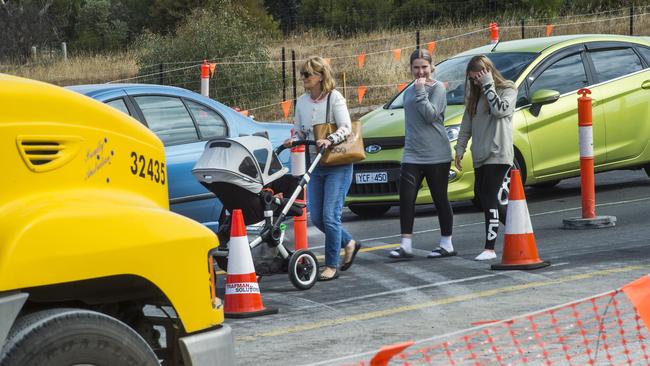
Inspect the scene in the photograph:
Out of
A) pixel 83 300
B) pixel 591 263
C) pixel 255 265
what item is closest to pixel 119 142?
pixel 83 300

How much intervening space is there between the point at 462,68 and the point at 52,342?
10.4 m

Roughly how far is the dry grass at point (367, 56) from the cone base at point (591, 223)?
53.6 feet

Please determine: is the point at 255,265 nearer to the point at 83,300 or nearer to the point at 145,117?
the point at 145,117

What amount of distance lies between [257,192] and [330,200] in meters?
0.79

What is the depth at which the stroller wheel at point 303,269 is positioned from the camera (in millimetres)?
9797

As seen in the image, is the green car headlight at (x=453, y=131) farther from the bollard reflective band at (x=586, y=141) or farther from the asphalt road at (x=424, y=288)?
the bollard reflective band at (x=586, y=141)

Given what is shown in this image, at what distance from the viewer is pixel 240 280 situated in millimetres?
9047

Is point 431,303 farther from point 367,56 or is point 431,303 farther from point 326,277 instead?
point 367,56

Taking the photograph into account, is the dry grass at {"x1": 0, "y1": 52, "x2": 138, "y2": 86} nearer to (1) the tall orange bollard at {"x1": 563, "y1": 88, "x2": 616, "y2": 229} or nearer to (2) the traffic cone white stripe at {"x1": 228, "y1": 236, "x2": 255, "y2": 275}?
(1) the tall orange bollard at {"x1": 563, "y1": 88, "x2": 616, "y2": 229}

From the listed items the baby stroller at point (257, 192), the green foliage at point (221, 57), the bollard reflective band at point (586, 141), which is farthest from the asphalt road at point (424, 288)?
the green foliage at point (221, 57)

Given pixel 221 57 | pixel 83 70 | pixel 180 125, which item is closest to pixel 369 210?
pixel 180 125

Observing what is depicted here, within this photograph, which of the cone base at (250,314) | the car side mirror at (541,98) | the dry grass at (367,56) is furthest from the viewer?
the dry grass at (367,56)

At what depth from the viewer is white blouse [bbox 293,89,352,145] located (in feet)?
33.4

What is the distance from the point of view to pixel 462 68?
Answer: 14461 mm
